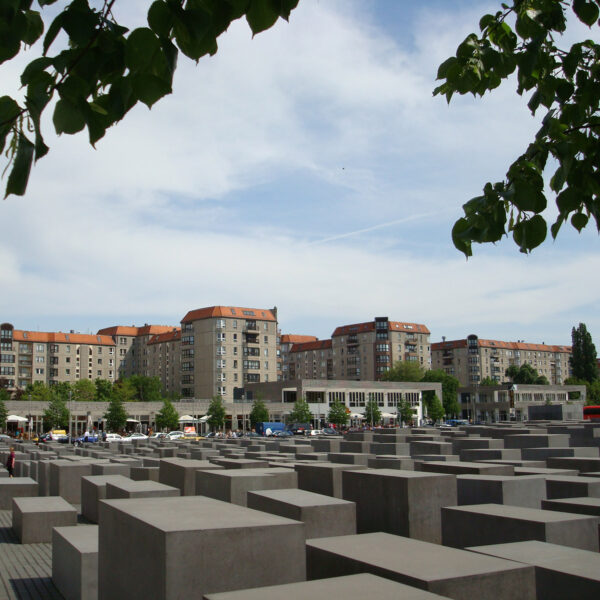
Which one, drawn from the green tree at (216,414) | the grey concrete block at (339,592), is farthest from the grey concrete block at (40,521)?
the green tree at (216,414)

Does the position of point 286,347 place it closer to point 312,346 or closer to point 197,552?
point 312,346

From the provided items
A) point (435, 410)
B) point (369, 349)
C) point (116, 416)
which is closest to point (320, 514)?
point (116, 416)

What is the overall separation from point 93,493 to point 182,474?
205 centimetres

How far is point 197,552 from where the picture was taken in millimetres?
6039

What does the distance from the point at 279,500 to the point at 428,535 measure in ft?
8.27

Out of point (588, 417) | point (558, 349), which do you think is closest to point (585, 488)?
point (588, 417)

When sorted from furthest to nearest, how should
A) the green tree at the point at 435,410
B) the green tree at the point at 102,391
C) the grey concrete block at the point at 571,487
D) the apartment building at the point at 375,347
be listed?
the apartment building at the point at 375,347 → the green tree at the point at 102,391 → the green tree at the point at 435,410 → the grey concrete block at the point at 571,487

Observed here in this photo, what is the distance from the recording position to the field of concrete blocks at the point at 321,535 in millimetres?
5789

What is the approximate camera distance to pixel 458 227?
189 inches

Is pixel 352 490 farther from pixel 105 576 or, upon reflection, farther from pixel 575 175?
pixel 575 175

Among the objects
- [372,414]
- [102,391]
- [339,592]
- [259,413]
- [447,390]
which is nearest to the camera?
[339,592]

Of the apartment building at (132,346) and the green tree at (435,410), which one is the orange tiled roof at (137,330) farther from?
the green tree at (435,410)

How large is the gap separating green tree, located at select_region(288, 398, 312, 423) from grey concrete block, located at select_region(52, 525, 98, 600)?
71.8 meters

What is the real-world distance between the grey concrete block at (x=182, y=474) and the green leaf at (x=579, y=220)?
479 inches
